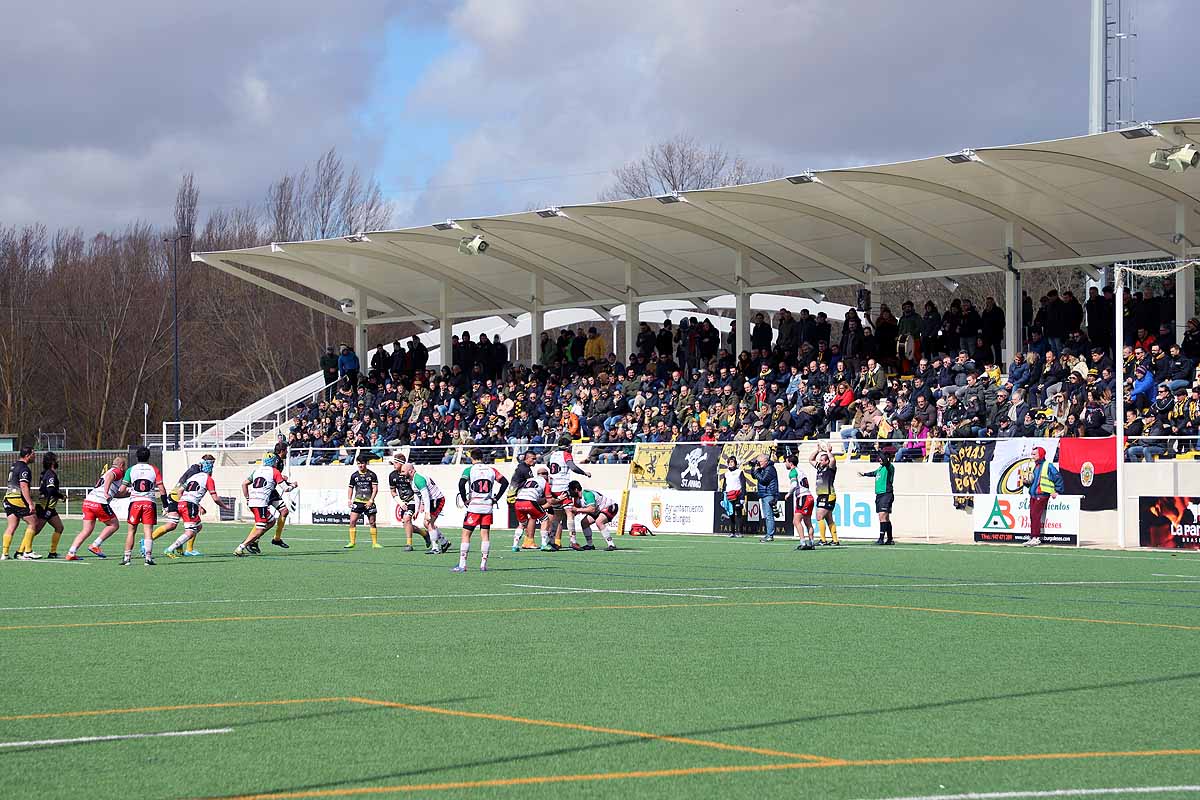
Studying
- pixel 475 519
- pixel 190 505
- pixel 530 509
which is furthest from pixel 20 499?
pixel 475 519

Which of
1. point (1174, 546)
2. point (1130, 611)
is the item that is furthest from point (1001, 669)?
point (1174, 546)

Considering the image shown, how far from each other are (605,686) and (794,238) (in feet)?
98.3

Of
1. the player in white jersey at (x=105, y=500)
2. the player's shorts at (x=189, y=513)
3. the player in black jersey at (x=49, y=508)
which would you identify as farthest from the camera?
the player in black jersey at (x=49, y=508)

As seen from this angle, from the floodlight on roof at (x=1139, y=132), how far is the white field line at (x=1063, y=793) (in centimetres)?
2186

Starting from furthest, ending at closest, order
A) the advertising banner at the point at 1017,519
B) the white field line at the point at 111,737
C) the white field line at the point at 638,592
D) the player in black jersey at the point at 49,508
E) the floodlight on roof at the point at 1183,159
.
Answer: the advertising banner at the point at 1017,519 < the floodlight on roof at the point at 1183,159 < the player in black jersey at the point at 49,508 < the white field line at the point at 638,592 < the white field line at the point at 111,737

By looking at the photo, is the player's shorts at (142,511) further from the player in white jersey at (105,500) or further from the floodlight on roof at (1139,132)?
the floodlight on roof at (1139,132)

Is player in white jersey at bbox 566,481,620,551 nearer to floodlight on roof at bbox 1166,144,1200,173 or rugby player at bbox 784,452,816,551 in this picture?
rugby player at bbox 784,452,816,551

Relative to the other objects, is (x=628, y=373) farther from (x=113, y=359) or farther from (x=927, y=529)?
(x=113, y=359)

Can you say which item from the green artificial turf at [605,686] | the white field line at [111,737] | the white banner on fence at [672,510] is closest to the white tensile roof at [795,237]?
the white banner on fence at [672,510]

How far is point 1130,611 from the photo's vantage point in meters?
15.0

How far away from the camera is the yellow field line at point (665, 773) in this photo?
6.84 m

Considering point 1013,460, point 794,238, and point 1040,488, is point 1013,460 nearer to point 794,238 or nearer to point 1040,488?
point 1040,488

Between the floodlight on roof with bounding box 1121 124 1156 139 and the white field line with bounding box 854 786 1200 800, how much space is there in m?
21.9

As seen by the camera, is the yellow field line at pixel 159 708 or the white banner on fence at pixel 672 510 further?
the white banner on fence at pixel 672 510
